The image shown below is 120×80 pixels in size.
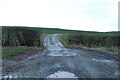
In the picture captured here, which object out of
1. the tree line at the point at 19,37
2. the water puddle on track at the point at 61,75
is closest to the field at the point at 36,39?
the tree line at the point at 19,37

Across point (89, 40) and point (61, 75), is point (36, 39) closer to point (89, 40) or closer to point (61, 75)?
point (89, 40)

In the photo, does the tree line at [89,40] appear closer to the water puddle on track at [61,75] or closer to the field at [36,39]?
the field at [36,39]

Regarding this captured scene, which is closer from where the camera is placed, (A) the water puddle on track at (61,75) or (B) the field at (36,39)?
(A) the water puddle on track at (61,75)

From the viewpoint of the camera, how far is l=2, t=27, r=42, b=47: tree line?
13.5 m

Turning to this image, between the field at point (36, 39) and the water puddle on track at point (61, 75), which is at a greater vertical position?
the field at point (36, 39)

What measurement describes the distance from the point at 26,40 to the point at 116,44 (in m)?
10.9

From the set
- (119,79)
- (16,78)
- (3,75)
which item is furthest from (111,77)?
(3,75)

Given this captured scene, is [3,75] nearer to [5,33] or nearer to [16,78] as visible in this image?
[16,78]

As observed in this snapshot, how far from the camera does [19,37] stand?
46.0 ft

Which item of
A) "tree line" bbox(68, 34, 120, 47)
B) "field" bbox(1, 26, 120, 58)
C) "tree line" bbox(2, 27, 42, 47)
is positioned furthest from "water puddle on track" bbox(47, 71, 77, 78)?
"tree line" bbox(68, 34, 120, 47)

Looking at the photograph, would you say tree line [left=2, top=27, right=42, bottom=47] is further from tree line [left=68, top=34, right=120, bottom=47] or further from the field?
tree line [left=68, top=34, right=120, bottom=47]

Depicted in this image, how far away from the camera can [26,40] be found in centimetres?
1434

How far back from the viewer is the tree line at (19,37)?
1351cm

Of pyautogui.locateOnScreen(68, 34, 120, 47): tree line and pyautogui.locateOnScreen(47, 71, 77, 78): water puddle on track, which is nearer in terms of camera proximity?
pyautogui.locateOnScreen(47, 71, 77, 78): water puddle on track
